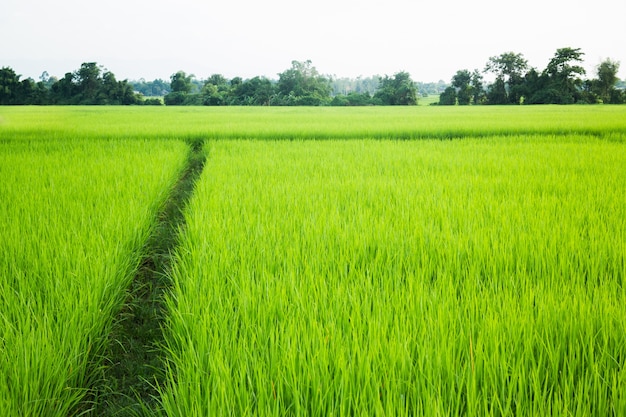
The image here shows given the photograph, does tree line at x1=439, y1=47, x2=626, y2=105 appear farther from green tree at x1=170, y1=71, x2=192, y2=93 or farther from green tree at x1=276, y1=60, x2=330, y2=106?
green tree at x1=170, y1=71, x2=192, y2=93

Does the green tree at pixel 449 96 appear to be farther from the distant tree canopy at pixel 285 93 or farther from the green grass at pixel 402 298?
the green grass at pixel 402 298

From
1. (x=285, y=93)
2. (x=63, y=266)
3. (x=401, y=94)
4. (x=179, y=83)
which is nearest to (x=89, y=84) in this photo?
(x=179, y=83)

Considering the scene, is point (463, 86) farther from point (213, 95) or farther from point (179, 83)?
point (179, 83)

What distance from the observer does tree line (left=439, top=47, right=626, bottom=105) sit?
3284cm

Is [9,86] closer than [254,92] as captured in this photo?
Yes

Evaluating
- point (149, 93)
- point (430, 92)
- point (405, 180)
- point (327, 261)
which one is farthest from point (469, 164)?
point (430, 92)

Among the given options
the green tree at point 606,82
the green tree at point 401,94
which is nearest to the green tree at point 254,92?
the green tree at point 401,94

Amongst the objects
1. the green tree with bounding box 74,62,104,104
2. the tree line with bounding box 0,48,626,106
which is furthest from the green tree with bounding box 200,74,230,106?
the green tree with bounding box 74,62,104,104

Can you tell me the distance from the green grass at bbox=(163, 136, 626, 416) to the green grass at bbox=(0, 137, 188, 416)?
30cm

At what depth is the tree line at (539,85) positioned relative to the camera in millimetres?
32844

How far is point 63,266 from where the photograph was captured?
73.0 inches

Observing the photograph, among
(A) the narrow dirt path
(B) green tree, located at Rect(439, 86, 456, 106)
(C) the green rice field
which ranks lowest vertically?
(A) the narrow dirt path

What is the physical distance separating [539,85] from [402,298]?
39034 millimetres

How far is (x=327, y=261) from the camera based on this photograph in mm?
1829
